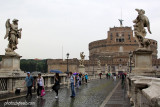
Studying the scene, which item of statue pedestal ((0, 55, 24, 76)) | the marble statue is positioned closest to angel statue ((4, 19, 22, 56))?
statue pedestal ((0, 55, 24, 76))

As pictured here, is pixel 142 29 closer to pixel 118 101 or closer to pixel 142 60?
pixel 142 60

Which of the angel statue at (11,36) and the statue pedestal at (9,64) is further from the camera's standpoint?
the angel statue at (11,36)

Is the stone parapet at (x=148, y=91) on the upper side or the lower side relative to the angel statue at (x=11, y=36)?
lower

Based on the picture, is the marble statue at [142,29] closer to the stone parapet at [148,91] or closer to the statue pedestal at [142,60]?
the statue pedestal at [142,60]

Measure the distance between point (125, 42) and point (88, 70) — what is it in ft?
A: 98.0

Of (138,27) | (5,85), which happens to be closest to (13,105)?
(5,85)

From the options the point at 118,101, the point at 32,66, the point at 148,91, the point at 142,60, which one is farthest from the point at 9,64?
the point at 32,66

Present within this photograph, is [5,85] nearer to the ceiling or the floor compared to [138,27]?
nearer to the floor

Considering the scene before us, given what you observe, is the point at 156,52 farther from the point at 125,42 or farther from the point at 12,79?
the point at 12,79

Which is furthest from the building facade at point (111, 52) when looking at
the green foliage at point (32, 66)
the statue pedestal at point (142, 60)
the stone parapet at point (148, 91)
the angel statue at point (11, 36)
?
the stone parapet at point (148, 91)

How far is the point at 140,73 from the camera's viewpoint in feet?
36.0

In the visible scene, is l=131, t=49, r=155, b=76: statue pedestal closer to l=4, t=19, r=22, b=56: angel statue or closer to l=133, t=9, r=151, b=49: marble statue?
l=133, t=9, r=151, b=49: marble statue

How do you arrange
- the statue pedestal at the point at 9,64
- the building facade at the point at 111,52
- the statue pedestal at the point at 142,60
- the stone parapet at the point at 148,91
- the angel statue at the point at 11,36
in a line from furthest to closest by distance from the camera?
the building facade at the point at 111,52
the angel statue at the point at 11,36
the statue pedestal at the point at 9,64
the statue pedestal at the point at 142,60
the stone parapet at the point at 148,91

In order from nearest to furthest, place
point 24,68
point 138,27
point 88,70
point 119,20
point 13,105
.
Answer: point 13,105, point 138,27, point 88,70, point 24,68, point 119,20
